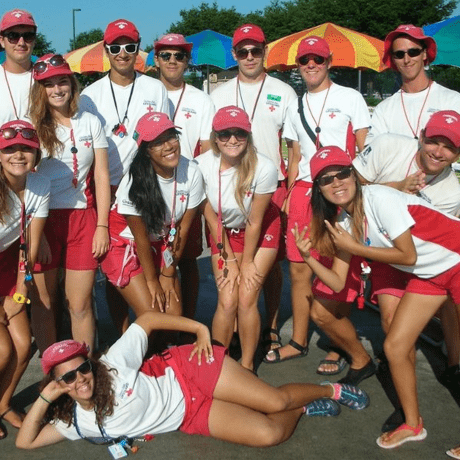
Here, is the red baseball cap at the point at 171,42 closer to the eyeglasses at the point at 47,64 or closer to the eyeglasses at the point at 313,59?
the eyeglasses at the point at 313,59

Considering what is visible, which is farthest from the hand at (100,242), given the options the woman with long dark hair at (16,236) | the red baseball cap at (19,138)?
the red baseball cap at (19,138)

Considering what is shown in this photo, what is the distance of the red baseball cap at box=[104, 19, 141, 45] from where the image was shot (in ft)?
16.0

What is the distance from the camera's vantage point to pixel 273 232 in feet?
15.6

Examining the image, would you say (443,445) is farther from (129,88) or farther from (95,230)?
(129,88)

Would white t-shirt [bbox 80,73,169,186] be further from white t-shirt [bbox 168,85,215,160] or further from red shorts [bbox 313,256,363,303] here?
red shorts [bbox 313,256,363,303]

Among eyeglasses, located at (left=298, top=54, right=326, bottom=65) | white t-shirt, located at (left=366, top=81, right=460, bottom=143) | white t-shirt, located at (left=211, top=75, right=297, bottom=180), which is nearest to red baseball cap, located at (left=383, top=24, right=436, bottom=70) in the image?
white t-shirt, located at (left=366, top=81, right=460, bottom=143)

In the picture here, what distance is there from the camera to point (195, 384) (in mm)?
3859

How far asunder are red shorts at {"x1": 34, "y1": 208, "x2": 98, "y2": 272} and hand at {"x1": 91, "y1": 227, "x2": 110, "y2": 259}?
0.03 metres

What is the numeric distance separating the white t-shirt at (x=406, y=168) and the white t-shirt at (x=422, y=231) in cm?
40

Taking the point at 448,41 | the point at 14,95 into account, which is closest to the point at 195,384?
the point at 14,95

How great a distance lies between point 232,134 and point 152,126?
531 mm

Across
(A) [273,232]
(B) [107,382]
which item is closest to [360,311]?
(A) [273,232]

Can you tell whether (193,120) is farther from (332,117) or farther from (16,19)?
(16,19)

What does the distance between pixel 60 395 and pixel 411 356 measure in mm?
1971
